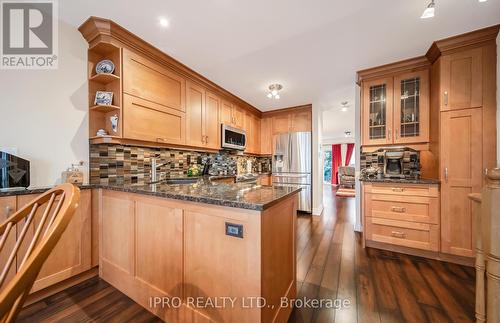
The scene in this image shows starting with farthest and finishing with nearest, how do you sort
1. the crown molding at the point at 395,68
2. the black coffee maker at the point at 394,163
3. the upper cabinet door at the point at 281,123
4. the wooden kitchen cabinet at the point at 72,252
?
1. the upper cabinet door at the point at 281,123
2. the black coffee maker at the point at 394,163
3. the crown molding at the point at 395,68
4. the wooden kitchen cabinet at the point at 72,252

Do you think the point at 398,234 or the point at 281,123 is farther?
the point at 281,123

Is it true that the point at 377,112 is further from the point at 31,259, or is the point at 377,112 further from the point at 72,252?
the point at 72,252

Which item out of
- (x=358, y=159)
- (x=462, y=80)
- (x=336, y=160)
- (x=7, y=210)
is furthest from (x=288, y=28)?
(x=336, y=160)

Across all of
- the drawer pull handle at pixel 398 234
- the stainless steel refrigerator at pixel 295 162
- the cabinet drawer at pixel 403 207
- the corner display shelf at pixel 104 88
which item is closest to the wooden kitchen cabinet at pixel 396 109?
the cabinet drawer at pixel 403 207

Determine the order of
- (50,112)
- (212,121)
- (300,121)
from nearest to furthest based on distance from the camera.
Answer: (50,112)
(212,121)
(300,121)

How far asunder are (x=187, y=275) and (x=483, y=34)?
3480 mm

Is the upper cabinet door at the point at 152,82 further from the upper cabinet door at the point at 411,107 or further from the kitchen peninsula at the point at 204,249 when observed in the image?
the upper cabinet door at the point at 411,107

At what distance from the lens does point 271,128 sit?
183 inches

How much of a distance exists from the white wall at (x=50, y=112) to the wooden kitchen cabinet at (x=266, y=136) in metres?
3.46

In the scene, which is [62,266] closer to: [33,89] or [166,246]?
[166,246]

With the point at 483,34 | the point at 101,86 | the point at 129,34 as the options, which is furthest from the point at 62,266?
the point at 483,34

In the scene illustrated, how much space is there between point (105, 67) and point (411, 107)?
370 cm

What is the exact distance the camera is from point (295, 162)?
4176 millimetres

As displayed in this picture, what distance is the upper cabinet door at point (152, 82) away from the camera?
195 cm
